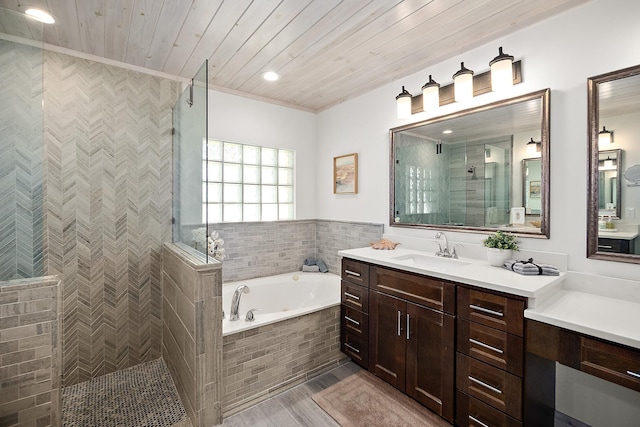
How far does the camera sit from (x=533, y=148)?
6.45ft

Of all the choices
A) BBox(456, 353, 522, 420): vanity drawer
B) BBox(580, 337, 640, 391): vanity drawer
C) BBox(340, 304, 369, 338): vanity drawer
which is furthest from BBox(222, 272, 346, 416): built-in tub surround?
BBox(580, 337, 640, 391): vanity drawer

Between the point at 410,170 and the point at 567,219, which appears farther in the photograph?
the point at 410,170

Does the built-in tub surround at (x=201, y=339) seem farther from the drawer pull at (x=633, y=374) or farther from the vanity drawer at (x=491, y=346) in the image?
the drawer pull at (x=633, y=374)

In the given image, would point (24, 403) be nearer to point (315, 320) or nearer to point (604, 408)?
point (315, 320)

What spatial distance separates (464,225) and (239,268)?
7.39 feet

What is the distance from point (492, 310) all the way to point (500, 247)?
0.58 metres

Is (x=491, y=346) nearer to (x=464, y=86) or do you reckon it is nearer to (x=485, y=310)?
(x=485, y=310)

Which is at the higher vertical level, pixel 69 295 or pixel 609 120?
pixel 609 120

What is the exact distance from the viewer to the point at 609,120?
1.65 m

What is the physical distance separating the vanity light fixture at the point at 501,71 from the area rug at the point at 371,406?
7.25 ft

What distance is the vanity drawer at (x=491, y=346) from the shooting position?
151 cm

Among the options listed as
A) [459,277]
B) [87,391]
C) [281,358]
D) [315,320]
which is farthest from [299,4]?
[87,391]

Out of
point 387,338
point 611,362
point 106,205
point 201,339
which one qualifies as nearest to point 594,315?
point 611,362

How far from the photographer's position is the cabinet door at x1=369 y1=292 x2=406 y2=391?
6.86ft
